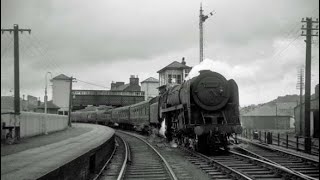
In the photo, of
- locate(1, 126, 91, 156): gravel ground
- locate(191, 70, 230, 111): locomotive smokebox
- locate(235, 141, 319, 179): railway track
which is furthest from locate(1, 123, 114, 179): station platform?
locate(235, 141, 319, 179): railway track

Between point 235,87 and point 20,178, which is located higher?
point 235,87

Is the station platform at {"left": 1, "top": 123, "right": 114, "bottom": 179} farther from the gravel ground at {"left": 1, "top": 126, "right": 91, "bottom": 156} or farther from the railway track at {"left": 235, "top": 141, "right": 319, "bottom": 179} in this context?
the railway track at {"left": 235, "top": 141, "right": 319, "bottom": 179}

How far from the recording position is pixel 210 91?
50.0 feet

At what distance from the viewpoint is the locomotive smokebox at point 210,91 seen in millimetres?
15094

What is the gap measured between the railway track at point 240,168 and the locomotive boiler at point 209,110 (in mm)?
830

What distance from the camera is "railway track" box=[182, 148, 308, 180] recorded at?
9.60 m

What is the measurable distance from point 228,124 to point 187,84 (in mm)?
2300

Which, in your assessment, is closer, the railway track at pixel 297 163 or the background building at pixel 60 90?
the railway track at pixel 297 163

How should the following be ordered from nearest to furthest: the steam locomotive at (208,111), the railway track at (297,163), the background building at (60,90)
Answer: the railway track at (297,163) < the steam locomotive at (208,111) < the background building at (60,90)

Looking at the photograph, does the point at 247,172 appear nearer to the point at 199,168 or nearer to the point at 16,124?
the point at 199,168

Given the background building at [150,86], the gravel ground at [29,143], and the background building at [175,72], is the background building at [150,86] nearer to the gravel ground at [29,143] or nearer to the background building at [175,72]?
the background building at [175,72]

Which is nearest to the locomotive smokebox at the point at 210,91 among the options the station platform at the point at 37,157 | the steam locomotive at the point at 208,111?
the steam locomotive at the point at 208,111

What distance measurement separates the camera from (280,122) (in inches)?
2616

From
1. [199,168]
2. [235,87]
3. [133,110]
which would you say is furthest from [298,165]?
[133,110]
